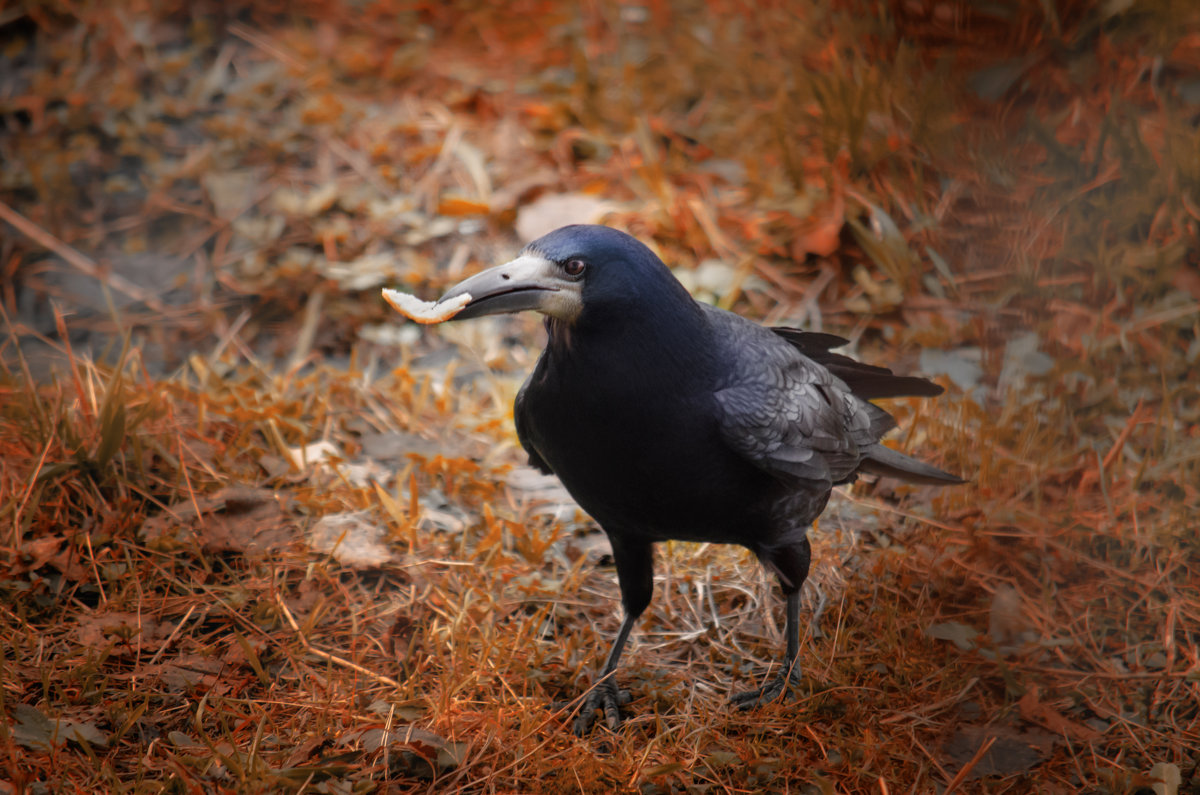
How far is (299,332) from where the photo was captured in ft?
13.9

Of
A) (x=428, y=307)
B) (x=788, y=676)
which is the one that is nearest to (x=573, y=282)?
(x=428, y=307)

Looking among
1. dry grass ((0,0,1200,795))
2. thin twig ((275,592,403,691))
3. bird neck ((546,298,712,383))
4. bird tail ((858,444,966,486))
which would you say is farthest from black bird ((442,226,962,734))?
thin twig ((275,592,403,691))

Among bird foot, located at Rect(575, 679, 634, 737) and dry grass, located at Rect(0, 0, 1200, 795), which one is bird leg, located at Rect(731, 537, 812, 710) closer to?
dry grass, located at Rect(0, 0, 1200, 795)

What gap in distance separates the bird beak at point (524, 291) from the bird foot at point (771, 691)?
118 centimetres

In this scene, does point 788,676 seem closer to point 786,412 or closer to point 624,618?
point 624,618

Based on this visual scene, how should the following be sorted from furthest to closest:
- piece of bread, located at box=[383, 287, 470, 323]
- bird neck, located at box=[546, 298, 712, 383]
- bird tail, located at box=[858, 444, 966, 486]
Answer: bird tail, located at box=[858, 444, 966, 486], bird neck, located at box=[546, 298, 712, 383], piece of bread, located at box=[383, 287, 470, 323]

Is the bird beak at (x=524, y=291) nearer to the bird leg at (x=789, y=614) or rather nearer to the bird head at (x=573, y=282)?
the bird head at (x=573, y=282)

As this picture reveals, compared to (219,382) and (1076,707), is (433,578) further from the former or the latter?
(1076,707)

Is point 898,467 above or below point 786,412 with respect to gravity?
below

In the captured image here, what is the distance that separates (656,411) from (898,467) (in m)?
0.97

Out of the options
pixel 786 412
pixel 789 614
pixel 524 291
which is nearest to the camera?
pixel 524 291

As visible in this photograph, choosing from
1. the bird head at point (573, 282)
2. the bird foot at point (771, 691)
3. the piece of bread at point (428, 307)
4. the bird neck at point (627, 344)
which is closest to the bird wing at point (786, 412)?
the bird neck at point (627, 344)

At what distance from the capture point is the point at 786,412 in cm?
249

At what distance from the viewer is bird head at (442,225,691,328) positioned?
2250 millimetres
